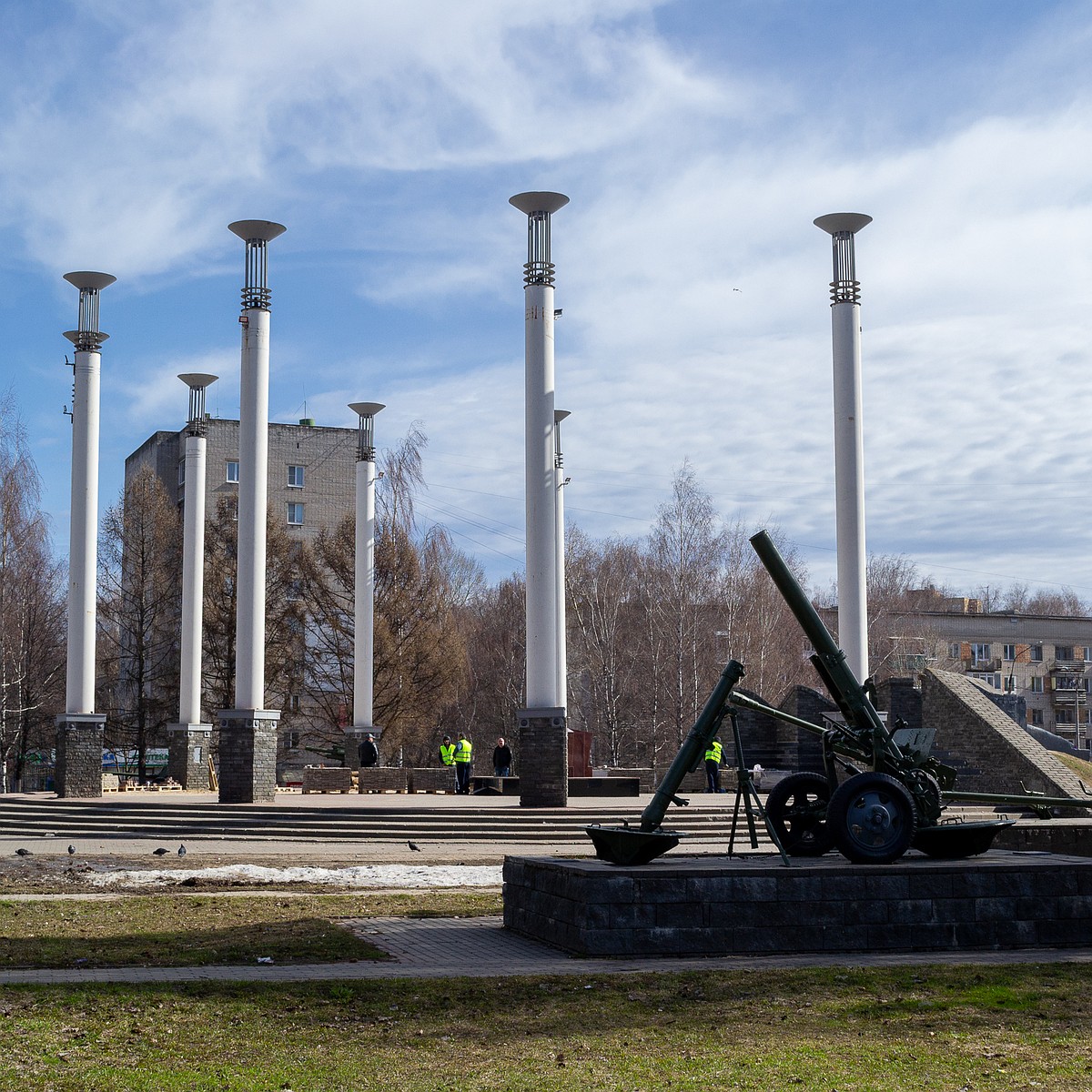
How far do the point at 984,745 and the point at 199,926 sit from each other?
22.2 meters

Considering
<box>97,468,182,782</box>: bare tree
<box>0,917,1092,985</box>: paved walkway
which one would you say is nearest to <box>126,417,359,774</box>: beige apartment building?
<box>97,468,182,782</box>: bare tree

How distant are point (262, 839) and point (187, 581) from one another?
45.3 ft

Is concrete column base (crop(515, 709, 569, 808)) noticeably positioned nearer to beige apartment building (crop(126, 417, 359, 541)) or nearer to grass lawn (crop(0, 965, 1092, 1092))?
grass lawn (crop(0, 965, 1092, 1092))

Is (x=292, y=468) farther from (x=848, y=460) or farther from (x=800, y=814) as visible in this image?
(x=800, y=814)

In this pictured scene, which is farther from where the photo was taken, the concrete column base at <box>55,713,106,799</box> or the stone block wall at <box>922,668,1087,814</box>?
the concrete column base at <box>55,713,106,799</box>

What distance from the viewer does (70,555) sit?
30.4 metres

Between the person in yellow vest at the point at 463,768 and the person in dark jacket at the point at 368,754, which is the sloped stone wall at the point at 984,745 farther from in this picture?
the person in dark jacket at the point at 368,754

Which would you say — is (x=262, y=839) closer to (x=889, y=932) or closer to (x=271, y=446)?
(x=889, y=932)

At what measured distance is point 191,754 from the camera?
34688mm

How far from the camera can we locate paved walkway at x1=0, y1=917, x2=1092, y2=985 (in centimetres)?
952

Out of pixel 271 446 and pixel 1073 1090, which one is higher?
pixel 271 446

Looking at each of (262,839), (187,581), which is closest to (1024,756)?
(262,839)

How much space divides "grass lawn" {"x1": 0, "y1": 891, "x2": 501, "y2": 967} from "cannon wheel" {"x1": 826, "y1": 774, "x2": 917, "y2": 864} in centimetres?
374

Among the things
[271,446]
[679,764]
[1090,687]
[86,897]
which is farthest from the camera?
[1090,687]
